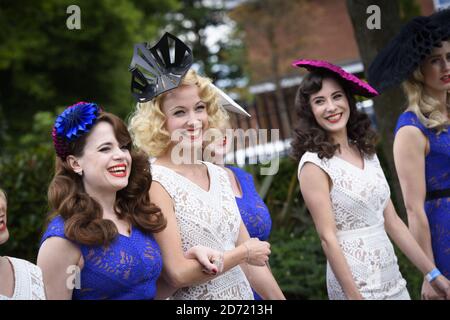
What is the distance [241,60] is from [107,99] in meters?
8.02

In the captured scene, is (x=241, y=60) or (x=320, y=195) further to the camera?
(x=241, y=60)

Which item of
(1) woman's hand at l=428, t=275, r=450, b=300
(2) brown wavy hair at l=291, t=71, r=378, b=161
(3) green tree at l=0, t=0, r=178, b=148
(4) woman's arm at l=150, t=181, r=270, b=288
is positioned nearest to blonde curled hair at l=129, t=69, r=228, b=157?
(4) woman's arm at l=150, t=181, r=270, b=288

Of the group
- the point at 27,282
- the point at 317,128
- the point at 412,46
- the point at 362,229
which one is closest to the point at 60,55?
the point at 317,128

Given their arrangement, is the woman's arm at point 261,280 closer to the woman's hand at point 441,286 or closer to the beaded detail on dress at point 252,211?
the beaded detail on dress at point 252,211

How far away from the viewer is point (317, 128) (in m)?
→ 3.84

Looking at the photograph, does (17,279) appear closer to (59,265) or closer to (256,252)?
(59,265)

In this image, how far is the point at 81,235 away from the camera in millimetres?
2768

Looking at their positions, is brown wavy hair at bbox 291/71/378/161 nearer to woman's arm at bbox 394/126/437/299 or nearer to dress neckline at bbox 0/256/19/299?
woman's arm at bbox 394/126/437/299

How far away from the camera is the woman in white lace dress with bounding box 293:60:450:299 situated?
3590 millimetres

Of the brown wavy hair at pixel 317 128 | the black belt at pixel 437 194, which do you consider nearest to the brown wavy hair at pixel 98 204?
the brown wavy hair at pixel 317 128

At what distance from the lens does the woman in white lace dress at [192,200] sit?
9.99ft
